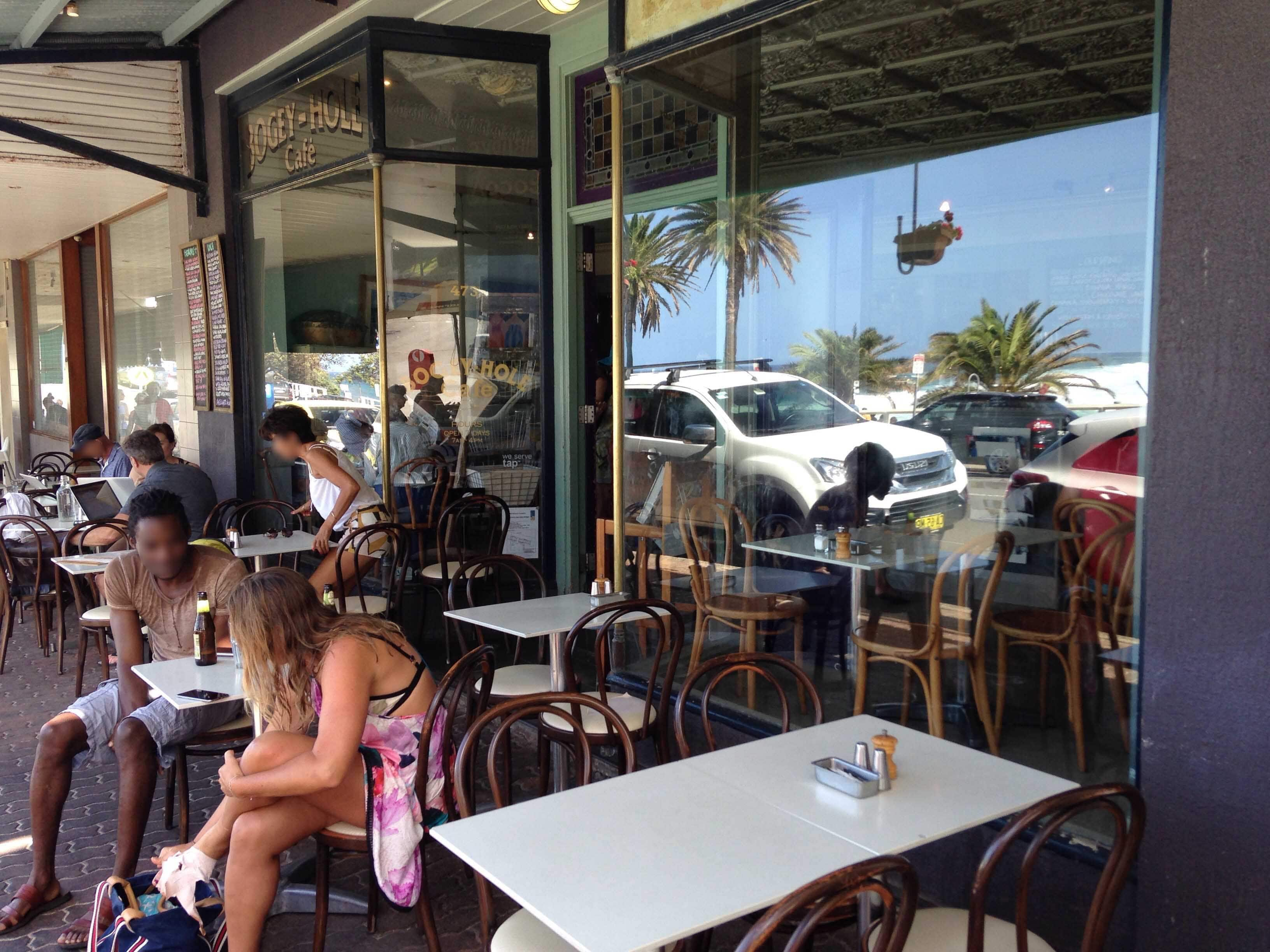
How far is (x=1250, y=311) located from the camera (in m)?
2.21

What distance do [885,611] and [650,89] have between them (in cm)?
245

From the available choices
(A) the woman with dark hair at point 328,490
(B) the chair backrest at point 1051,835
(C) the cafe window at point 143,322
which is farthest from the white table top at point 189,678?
(C) the cafe window at point 143,322

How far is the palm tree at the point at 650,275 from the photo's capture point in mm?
4527

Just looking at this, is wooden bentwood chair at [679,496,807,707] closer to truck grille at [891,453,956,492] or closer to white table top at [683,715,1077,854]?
truck grille at [891,453,956,492]

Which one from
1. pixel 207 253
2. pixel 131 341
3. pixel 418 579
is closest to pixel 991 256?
pixel 418 579

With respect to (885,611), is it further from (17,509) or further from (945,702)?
(17,509)

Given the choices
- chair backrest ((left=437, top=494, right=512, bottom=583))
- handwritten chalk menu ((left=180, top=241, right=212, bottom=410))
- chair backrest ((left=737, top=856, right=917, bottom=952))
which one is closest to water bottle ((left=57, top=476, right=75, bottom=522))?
handwritten chalk menu ((left=180, top=241, right=212, bottom=410))

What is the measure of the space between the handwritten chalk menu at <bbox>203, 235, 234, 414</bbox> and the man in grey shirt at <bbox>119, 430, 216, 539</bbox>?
167cm

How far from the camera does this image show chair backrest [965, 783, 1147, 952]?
1724mm

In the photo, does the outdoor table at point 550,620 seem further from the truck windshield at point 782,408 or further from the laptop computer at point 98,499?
the laptop computer at point 98,499

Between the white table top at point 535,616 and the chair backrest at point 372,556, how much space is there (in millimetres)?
1318

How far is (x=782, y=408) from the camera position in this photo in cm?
521

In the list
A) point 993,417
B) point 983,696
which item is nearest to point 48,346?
point 993,417

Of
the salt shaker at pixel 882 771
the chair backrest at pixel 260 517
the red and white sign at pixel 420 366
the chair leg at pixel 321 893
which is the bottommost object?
the chair leg at pixel 321 893
